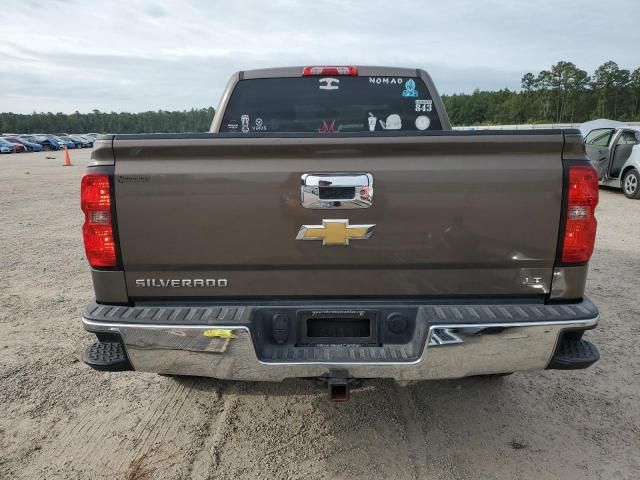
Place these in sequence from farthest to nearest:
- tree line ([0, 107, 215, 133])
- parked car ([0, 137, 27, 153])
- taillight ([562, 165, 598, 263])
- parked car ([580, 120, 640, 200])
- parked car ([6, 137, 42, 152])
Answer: tree line ([0, 107, 215, 133]), parked car ([6, 137, 42, 152]), parked car ([0, 137, 27, 153]), parked car ([580, 120, 640, 200]), taillight ([562, 165, 598, 263])

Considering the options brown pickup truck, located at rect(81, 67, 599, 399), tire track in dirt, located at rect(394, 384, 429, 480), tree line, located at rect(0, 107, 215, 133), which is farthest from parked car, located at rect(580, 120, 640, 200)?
tree line, located at rect(0, 107, 215, 133)

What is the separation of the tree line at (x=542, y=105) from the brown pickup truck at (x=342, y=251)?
70.3m

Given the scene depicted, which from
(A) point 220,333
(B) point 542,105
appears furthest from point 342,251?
(B) point 542,105

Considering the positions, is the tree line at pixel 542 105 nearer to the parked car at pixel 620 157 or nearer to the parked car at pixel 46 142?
the parked car at pixel 46 142

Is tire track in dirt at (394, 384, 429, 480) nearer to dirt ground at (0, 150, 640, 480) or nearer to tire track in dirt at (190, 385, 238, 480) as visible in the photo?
dirt ground at (0, 150, 640, 480)

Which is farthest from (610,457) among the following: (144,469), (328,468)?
(144,469)

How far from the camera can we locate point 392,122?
4.38 m

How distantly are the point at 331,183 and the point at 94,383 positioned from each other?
2.53 m

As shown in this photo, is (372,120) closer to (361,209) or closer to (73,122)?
(361,209)

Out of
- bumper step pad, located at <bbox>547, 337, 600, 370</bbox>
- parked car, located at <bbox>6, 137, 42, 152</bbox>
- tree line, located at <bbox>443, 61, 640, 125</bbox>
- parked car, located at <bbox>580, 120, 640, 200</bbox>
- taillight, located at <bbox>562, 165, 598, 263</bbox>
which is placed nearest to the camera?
taillight, located at <bbox>562, 165, 598, 263</bbox>

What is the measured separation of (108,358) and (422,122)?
3.25 m

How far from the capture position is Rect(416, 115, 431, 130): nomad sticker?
441 cm

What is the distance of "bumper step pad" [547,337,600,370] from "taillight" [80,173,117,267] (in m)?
2.22

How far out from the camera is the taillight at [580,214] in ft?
7.40
